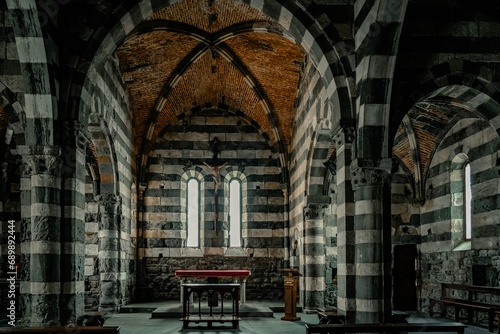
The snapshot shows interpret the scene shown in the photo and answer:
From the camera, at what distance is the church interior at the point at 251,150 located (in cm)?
917

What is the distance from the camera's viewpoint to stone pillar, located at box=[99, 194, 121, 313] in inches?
615

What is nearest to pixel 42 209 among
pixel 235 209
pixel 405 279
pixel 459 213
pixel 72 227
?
pixel 72 227

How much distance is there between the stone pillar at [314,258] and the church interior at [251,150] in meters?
0.04

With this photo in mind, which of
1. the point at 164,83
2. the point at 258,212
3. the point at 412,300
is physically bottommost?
the point at 412,300

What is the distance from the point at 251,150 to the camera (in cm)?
2061

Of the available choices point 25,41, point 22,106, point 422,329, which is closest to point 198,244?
point 22,106

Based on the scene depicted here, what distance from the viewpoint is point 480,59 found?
10.0 meters

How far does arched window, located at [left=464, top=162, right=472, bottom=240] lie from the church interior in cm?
7

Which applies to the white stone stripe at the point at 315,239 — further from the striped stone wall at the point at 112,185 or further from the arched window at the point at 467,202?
the striped stone wall at the point at 112,185

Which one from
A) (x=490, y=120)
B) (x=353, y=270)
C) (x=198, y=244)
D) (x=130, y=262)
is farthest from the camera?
(x=198, y=244)

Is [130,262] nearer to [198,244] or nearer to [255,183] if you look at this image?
[198,244]

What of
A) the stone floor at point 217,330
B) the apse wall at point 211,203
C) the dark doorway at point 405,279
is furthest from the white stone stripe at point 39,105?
the dark doorway at point 405,279

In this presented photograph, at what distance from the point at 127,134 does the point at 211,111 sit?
4115 mm

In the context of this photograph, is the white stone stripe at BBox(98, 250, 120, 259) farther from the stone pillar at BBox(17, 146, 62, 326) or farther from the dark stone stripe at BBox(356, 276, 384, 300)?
the dark stone stripe at BBox(356, 276, 384, 300)
